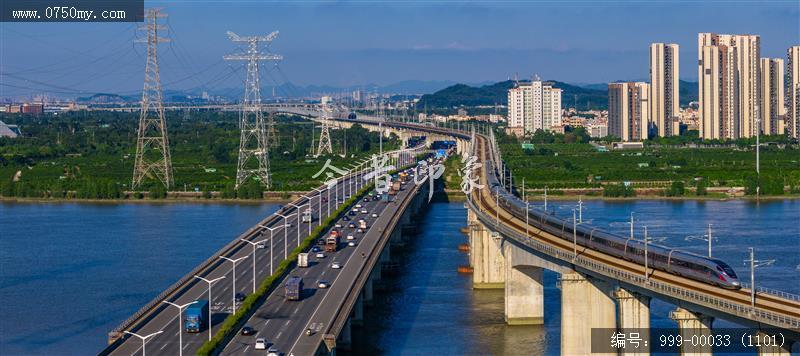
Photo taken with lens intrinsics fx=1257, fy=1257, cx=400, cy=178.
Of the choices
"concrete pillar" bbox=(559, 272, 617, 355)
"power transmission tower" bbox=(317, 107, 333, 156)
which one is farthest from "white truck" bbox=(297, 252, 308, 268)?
"power transmission tower" bbox=(317, 107, 333, 156)

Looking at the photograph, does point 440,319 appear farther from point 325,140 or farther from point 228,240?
point 325,140

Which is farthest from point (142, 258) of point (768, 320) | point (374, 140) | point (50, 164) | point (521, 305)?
point (374, 140)

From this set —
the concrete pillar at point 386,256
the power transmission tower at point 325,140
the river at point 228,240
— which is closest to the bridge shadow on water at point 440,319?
the river at point 228,240

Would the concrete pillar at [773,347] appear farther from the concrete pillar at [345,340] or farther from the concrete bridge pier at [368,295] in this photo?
the concrete bridge pier at [368,295]

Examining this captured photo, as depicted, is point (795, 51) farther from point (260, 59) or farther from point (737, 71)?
point (260, 59)

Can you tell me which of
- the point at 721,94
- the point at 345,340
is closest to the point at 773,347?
the point at 345,340

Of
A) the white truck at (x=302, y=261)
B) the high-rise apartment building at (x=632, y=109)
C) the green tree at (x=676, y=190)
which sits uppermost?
the high-rise apartment building at (x=632, y=109)

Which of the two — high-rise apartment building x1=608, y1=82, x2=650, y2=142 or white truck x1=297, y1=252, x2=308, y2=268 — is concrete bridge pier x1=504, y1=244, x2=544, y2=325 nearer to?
white truck x1=297, y1=252, x2=308, y2=268
